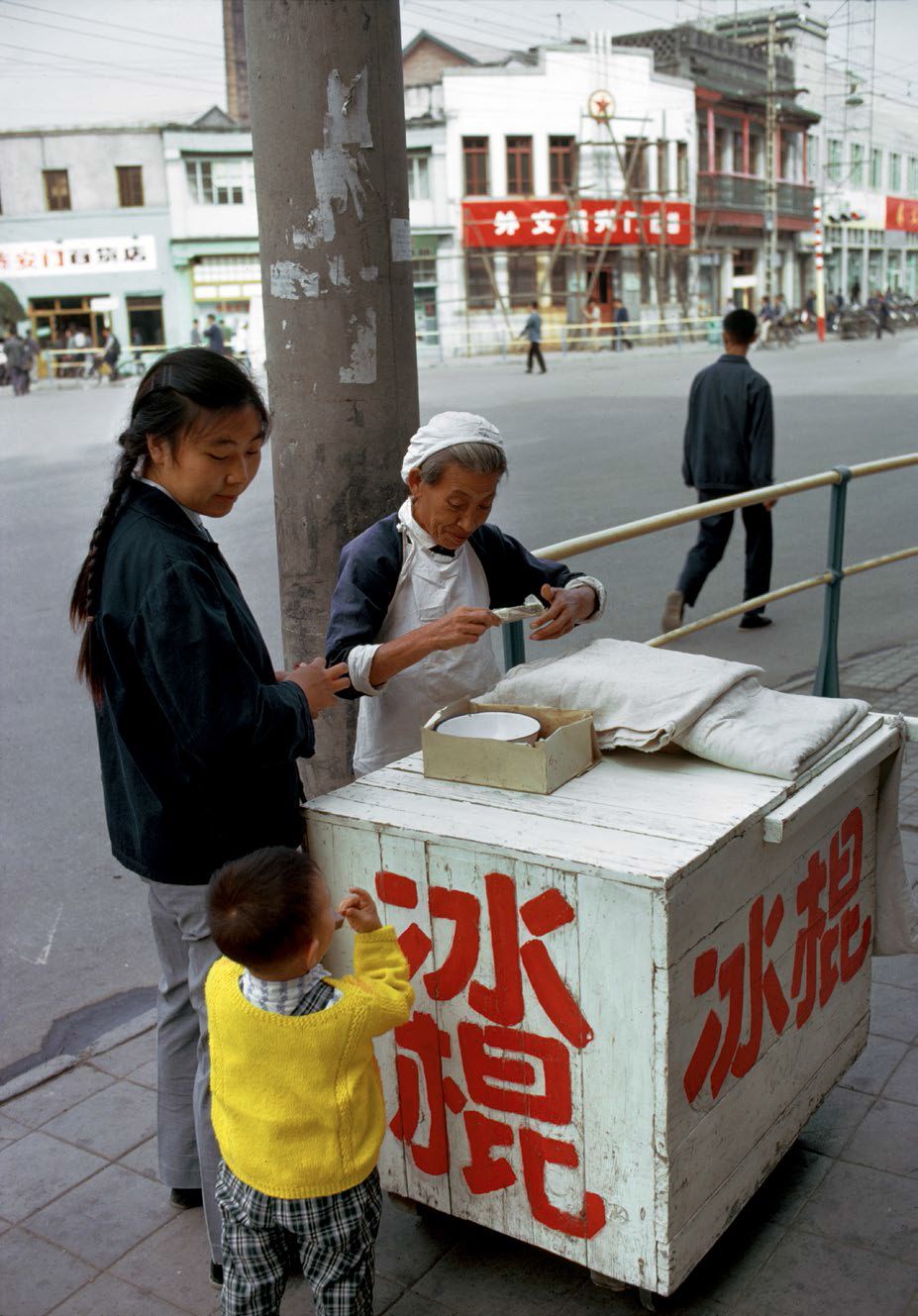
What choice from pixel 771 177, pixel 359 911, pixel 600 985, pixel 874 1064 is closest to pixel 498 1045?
pixel 600 985

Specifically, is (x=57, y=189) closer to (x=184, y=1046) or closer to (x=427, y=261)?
(x=427, y=261)

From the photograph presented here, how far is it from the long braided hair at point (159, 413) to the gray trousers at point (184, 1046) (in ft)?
1.43

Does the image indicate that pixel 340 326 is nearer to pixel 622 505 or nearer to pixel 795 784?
pixel 795 784

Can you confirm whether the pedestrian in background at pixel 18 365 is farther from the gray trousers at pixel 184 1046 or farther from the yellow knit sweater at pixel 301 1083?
the yellow knit sweater at pixel 301 1083

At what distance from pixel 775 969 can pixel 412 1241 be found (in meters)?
0.96

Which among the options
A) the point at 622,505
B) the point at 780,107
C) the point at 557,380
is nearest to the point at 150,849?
the point at 622,505

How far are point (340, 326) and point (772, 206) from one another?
2185 inches

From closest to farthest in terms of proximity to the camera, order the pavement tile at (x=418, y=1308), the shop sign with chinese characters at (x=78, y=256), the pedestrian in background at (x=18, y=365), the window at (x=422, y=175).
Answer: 1. the pavement tile at (x=418, y=1308)
2. the pedestrian in background at (x=18, y=365)
3. the window at (x=422, y=175)
4. the shop sign with chinese characters at (x=78, y=256)

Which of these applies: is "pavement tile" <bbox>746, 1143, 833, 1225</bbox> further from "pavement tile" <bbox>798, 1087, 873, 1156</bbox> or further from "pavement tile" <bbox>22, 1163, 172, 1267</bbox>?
"pavement tile" <bbox>22, 1163, 172, 1267</bbox>

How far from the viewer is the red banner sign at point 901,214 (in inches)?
2677

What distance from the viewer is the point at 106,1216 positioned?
279 cm

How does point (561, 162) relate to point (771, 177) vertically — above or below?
below

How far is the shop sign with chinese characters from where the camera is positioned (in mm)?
43781

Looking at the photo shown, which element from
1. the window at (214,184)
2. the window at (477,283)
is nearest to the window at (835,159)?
the window at (477,283)
